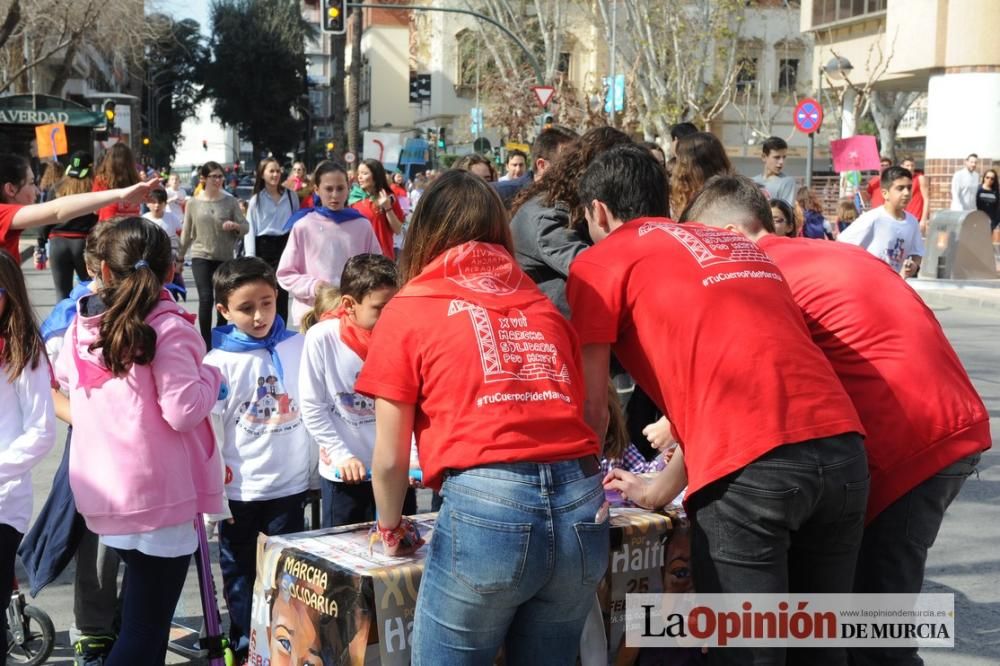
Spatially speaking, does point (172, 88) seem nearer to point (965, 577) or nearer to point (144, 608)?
point (965, 577)

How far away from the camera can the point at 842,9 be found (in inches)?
1336

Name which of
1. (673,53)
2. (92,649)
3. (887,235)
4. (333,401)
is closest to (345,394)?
(333,401)

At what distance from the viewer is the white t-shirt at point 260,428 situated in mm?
4555

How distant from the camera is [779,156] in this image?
9484mm

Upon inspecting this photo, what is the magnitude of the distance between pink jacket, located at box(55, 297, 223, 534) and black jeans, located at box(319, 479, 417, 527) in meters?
0.84

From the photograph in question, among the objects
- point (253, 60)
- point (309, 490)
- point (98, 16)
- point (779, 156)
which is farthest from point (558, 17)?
point (253, 60)

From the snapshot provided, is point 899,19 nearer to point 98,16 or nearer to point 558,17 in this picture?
point 558,17

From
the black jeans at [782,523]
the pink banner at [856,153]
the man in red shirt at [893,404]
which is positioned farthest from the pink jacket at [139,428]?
the pink banner at [856,153]

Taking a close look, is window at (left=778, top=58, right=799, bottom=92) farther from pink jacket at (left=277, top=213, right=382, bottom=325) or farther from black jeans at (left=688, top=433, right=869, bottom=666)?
black jeans at (left=688, top=433, right=869, bottom=666)

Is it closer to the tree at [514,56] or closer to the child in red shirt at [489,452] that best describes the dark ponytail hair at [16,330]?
the child in red shirt at [489,452]

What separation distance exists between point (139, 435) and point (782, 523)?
1937mm

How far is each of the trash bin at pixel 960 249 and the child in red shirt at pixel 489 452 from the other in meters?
17.7

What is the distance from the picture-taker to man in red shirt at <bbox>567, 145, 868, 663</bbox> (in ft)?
9.70

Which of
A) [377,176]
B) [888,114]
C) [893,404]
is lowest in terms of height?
[893,404]
